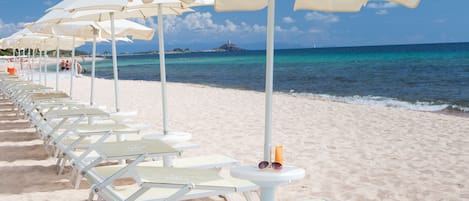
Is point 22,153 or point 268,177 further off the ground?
point 268,177

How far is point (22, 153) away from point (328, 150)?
338cm

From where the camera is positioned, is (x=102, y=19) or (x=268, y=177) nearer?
(x=268, y=177)

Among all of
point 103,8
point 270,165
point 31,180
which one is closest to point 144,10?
point 103,8

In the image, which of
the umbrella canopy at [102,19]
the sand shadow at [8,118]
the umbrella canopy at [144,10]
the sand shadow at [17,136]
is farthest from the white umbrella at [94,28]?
the sand shadow at [8,118]

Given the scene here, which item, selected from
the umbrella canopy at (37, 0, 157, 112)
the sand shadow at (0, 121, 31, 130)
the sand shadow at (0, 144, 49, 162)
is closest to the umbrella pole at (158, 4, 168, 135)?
the umbrella canopy at (37, 0, 157, 112)

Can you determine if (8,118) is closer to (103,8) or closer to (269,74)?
(103,8)

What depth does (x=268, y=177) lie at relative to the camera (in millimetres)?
2889

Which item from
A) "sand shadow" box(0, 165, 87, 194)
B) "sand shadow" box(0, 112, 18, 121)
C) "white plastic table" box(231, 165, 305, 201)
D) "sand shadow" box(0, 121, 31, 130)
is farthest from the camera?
"sand shadow" box(0, 112, 18, 121)

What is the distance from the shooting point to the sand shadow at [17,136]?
23.6 feet

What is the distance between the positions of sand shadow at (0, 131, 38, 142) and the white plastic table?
496 cm

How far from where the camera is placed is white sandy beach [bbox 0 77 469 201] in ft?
15.3

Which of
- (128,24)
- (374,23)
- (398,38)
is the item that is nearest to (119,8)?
(128,24)

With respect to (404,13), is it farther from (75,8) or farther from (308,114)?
(75,8)

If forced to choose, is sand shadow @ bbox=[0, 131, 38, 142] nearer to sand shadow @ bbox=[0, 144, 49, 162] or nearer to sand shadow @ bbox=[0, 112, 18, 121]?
sand shadow @ bbox=[0, 144, 49, 162]
